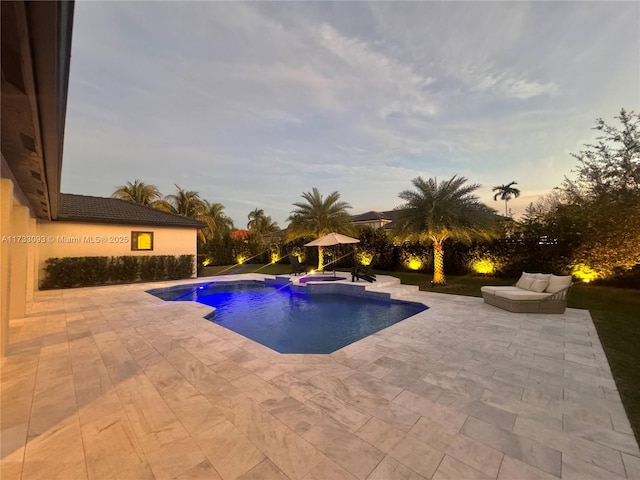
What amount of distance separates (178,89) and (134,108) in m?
3.53

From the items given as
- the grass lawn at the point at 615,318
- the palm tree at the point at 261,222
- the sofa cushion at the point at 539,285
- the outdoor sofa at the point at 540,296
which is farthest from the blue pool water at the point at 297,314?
the palm tree at the point at 261,222

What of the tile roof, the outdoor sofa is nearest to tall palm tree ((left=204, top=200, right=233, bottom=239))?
the tile roof

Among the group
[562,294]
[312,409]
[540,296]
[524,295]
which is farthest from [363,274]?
[312,409]

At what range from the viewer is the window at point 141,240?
14.5 metres

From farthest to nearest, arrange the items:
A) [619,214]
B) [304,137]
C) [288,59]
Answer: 1. [304,137]
2. [288,59]
3. [619,214]

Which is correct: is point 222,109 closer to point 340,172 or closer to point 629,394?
point 340,172

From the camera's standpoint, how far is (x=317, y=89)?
1248cm

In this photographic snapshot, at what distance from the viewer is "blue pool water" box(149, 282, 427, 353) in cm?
646

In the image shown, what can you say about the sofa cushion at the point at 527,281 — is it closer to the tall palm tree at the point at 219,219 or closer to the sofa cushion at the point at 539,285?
the sofa cushion at the point at 539,285

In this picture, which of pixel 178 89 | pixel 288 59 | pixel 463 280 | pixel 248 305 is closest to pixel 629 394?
pixel 248 305

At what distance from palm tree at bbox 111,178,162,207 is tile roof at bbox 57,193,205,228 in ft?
28.0

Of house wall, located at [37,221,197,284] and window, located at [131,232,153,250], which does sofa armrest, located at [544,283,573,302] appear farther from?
window, located at [131,232,153,250]

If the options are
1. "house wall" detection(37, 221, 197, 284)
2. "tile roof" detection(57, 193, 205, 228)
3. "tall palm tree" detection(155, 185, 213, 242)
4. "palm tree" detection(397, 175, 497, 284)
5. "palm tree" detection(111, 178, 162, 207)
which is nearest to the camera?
"house wall" detection(37, 221, 197, 284)

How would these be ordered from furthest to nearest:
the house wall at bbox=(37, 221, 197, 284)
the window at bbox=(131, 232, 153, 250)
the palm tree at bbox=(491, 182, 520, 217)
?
the palm tree at bbox=(491, 182, 520, 217), the window at bbox=(131, 232, 153, 250), the house wall at bbox=(37, 221, 197, 284)
